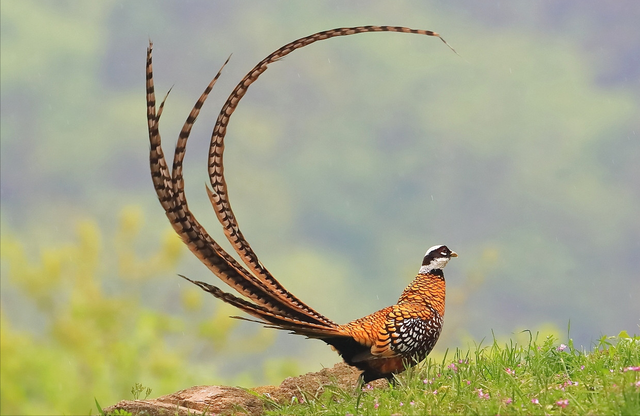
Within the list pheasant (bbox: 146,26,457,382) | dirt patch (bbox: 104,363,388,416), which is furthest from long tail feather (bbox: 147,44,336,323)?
dirt patch (bbox: 104,363,388,416)

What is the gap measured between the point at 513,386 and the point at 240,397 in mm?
2603

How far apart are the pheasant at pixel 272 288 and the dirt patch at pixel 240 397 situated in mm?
639

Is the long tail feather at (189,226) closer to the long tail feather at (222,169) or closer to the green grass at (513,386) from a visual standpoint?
the long tail feather at (222,169)

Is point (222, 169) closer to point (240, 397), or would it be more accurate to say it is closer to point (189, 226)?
point (189, 226)

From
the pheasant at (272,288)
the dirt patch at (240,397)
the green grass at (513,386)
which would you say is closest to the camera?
the green grass at (513,386)

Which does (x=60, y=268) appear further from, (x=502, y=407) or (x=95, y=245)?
(x=502, y=407)

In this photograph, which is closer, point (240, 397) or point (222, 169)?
point (222, 169)

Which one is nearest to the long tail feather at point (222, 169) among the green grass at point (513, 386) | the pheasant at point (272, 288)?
the pheasant at point (272, 288)

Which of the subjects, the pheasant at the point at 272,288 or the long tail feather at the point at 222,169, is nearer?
the pheasant at the point at 272,288

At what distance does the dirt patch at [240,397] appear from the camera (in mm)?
5648

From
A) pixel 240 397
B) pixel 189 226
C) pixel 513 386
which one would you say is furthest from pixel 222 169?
pixel 513 386

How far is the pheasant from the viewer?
511 centimetres

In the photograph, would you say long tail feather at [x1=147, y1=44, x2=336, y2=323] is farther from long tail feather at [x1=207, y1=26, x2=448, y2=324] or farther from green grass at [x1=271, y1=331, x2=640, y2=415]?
green grass at [x1=271, y1=331, x2=640, y2=415]

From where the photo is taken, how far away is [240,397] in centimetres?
633
